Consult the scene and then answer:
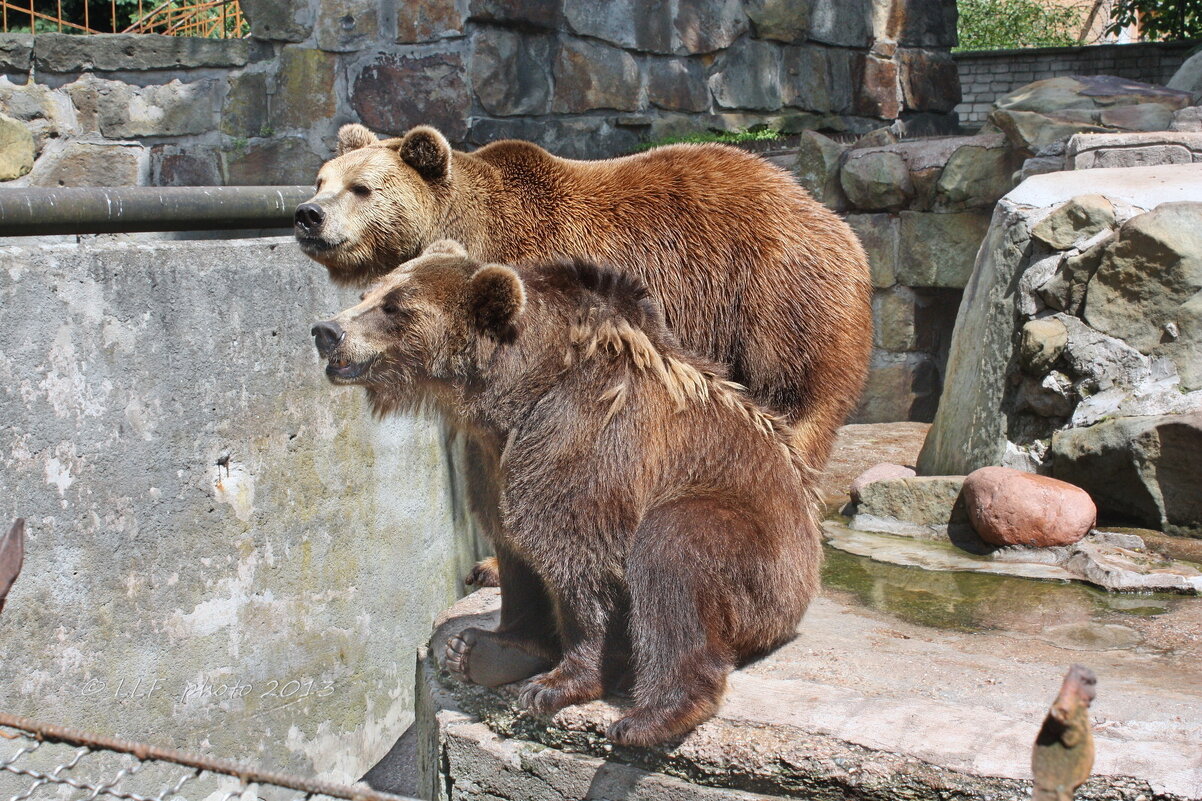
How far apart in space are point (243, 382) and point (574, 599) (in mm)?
1964

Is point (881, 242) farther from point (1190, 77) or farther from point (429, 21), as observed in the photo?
point (429, 21)

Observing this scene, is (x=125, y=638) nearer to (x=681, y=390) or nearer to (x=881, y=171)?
A: (x=681, y=390)

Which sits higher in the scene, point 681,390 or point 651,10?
point 651,10

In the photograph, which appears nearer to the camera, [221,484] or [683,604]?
Result: [683,604]

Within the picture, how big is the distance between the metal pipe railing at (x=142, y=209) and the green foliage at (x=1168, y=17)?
14.1 meters

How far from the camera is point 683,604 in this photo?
3.41 metres

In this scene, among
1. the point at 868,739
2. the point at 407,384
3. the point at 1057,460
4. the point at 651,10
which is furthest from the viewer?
the point at 651,10

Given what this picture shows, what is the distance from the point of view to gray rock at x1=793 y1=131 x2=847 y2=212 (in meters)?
9.17

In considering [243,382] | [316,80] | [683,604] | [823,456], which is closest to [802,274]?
[823,456]

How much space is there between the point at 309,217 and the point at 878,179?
5679mm

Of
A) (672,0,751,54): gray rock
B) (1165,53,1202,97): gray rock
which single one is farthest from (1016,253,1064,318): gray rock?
(1165,53,1202,97): gray rock

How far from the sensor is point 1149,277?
19.7ft

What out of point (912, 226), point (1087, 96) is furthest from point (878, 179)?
point (1087, 96)

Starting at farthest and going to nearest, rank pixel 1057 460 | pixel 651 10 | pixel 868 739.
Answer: pixel 651 10, pixel 1057 460, pixel 868 739
